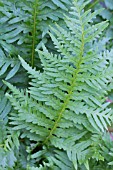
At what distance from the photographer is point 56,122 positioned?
122cm

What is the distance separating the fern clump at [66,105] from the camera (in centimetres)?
112

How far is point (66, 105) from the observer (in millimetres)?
1172

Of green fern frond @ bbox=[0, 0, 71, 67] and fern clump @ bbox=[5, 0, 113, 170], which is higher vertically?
green fern frond @ bbox=[0, 0, 71, 67]

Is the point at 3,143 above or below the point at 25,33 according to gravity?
below

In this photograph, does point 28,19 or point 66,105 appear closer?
point 66,105

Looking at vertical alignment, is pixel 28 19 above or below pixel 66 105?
above

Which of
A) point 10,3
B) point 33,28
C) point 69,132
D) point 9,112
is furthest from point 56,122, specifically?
point 10,3

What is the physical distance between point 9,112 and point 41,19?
0.36 meters

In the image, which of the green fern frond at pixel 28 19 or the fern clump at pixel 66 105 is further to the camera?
the green fern frond at pixel 28 19

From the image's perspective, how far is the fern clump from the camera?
1123 mm

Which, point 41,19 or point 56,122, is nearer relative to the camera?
point 56,122

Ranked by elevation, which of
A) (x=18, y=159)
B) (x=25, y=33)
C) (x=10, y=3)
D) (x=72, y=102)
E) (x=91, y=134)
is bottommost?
(x=18, y=159)

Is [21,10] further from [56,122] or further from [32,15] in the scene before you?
[56,122]

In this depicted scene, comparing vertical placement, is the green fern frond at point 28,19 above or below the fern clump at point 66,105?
above
